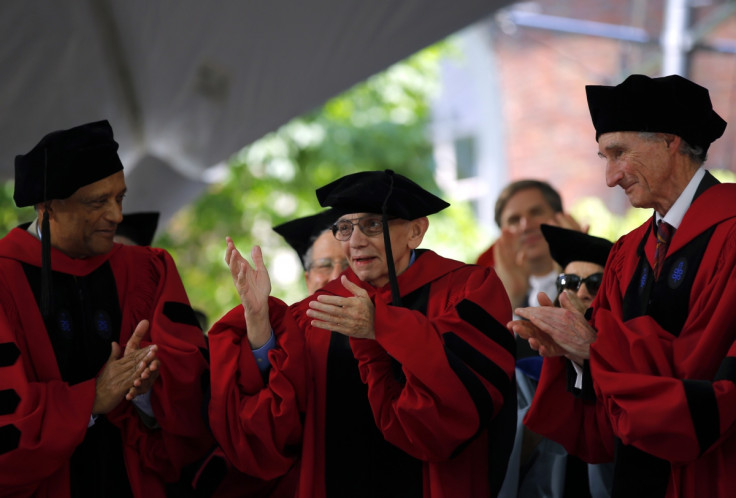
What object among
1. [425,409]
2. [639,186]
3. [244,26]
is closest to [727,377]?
[639,186]

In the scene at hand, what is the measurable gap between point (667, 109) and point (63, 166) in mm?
2353

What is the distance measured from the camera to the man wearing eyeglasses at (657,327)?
9.71 ft

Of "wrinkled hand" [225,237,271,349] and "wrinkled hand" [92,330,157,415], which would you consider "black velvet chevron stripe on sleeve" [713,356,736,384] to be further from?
"wrinkled hand" [92,330,157,415]

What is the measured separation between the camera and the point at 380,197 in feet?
12.1

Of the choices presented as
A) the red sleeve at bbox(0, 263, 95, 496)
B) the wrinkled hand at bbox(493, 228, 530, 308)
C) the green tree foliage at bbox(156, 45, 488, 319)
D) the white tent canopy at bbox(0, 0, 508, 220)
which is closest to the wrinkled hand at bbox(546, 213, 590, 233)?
the wrinkled hand at bbox(493, 228, 530, 308)

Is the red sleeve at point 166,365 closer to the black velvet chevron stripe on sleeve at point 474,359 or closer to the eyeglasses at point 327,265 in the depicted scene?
the eyeglasses at point 327,265

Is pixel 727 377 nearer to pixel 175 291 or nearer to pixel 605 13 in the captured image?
pixel 175 291

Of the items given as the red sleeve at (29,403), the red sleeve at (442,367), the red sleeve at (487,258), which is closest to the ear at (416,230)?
the red sleeve at (442,367)

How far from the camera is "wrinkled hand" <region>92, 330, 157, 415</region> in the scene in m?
3.74

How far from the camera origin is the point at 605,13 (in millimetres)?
16484

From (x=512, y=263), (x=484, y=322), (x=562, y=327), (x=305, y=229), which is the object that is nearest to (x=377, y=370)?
(x=484, y=322)

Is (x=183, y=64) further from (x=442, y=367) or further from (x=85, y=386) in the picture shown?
→ (x=442, y=367)

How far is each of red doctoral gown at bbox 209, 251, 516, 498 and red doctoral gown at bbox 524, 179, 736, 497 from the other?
45 centimetres

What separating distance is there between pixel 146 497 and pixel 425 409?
135 centimetres
